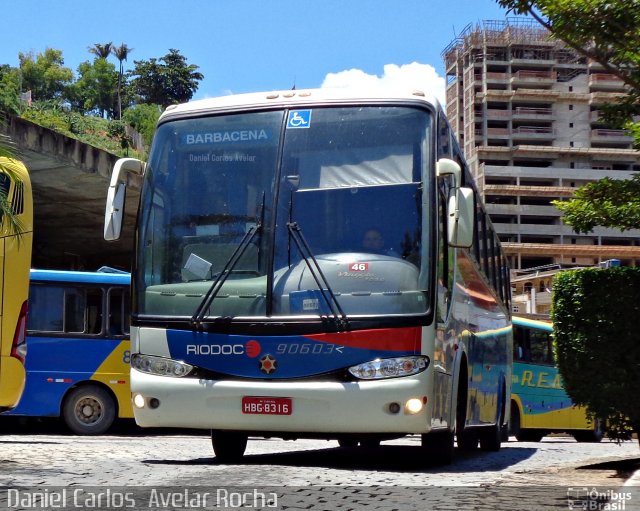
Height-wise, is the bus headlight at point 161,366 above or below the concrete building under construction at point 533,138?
below

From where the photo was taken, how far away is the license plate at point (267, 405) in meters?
9.89

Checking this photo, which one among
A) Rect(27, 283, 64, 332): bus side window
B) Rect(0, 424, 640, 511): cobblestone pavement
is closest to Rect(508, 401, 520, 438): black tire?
Rect(27, 283, 64, 332): bus side window

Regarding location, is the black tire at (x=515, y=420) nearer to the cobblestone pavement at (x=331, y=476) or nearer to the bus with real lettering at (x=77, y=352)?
the bus with real lettering at (x=77, y=352)

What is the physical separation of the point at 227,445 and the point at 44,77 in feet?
452

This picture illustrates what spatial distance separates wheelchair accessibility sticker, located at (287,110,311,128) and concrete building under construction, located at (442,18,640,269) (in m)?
119

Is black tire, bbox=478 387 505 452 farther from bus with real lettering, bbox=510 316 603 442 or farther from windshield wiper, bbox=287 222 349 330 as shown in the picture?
bus with real lettering, bbox=510 316 603 442

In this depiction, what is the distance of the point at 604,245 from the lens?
13525cm

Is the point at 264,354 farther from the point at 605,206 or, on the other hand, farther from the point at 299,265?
the point at 605,206

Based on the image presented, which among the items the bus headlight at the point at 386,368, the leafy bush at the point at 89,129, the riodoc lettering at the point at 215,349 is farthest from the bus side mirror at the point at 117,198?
the leafy bush at the point at 89,129

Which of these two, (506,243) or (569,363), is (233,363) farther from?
(506,243)

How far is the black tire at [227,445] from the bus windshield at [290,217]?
6.38 feet

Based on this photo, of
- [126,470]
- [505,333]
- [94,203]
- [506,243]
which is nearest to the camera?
[126,470]

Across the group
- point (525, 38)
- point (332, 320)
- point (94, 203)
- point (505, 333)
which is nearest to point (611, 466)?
point (332, 320)

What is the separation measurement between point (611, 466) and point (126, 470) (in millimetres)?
4911
